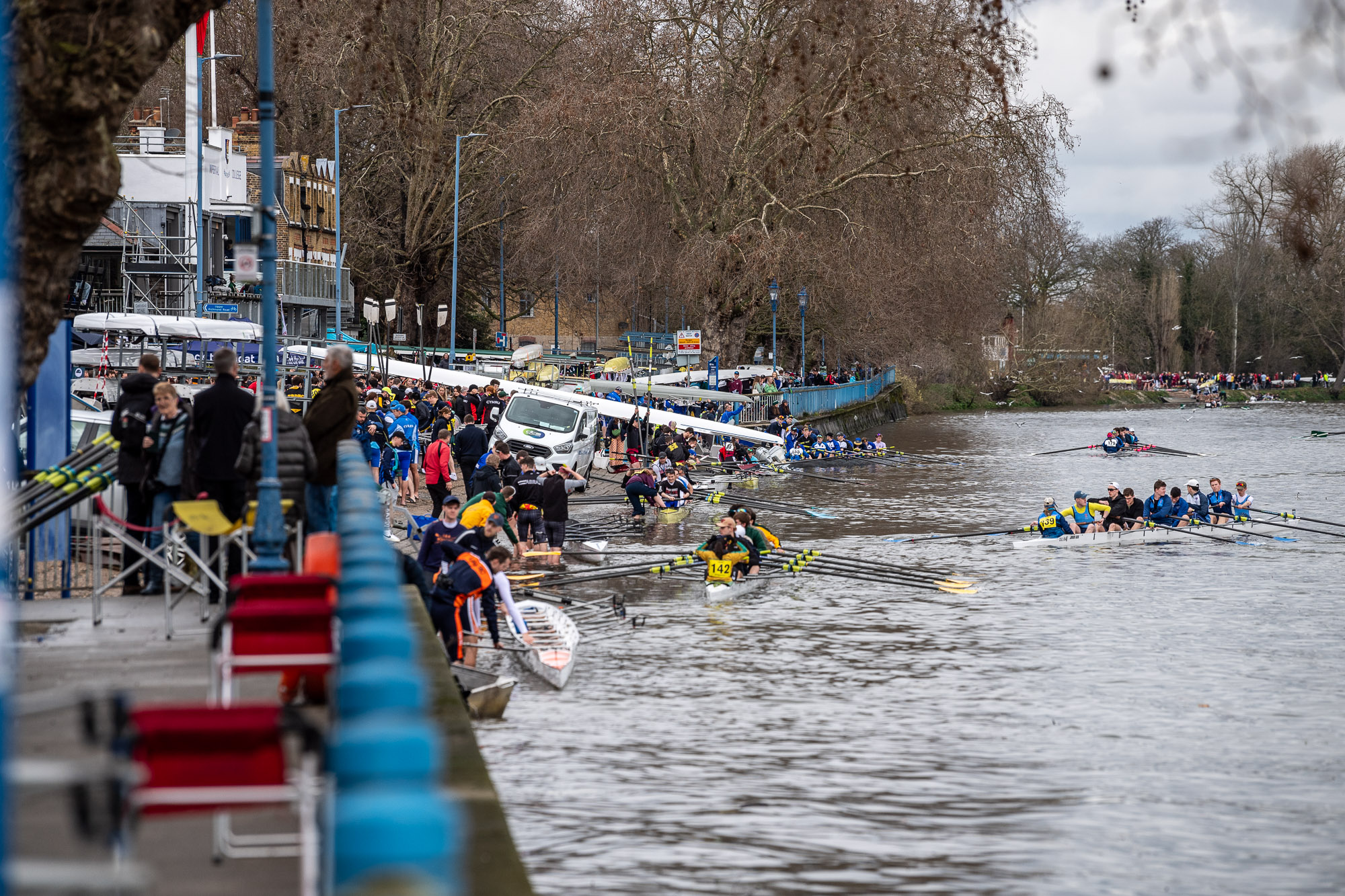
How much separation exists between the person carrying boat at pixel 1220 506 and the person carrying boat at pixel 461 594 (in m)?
19.3

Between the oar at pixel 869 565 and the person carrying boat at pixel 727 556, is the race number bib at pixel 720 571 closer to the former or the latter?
the person carrying boat at pixel 727 556

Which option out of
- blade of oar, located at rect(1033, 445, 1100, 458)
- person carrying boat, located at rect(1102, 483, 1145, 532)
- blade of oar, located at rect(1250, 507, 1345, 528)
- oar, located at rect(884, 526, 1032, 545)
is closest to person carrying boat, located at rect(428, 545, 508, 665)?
oar, located at rect(884, 526, 1032, 545)

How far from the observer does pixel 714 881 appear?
32.8 ft

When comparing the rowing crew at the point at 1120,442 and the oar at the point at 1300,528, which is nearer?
the oar at the point at 1300,528

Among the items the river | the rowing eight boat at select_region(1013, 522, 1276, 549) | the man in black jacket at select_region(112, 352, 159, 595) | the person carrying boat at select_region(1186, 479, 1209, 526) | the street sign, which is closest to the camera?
the river

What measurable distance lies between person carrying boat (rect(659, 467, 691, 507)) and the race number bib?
297 inches

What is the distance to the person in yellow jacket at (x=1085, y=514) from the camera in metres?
28.5

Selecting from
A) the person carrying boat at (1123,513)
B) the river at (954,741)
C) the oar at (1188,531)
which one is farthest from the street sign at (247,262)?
the oar at (1188,531)

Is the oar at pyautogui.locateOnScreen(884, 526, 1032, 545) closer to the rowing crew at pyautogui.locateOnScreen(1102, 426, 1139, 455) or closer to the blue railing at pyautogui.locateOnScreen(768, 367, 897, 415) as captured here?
the blue railing at pyautogui.locateOnScreen(768, 367, 897, 415)

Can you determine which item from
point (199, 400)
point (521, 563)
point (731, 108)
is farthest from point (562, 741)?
point (731, 108)

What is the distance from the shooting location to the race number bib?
21.1 metres

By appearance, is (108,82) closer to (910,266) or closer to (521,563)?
(521,563)

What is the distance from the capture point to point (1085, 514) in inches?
1130

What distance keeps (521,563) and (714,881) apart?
1236 centimetres
